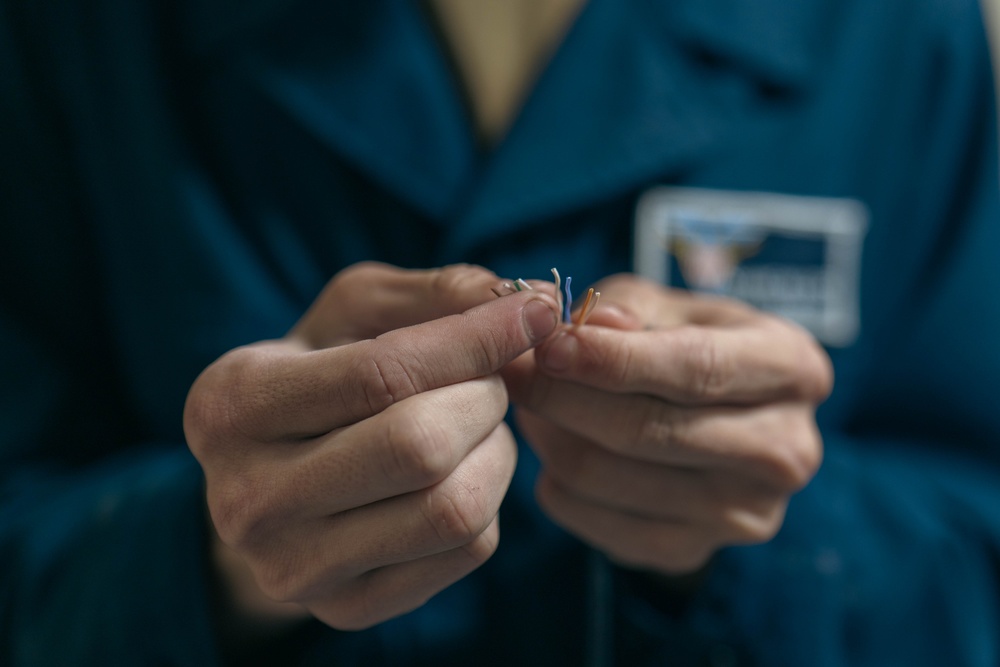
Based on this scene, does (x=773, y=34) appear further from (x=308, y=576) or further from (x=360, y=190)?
(x=308, y=576)

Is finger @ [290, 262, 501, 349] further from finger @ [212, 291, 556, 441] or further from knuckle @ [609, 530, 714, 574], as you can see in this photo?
knuckle @ [609, 530, 714, 574]

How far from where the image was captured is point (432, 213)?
58 cm

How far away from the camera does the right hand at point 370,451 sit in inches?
13.1

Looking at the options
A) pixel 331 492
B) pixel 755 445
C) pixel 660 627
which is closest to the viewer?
pixel 331 492

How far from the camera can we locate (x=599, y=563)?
1.91ft

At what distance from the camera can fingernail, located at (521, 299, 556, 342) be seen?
36 centimetres

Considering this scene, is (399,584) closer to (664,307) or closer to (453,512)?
(453,512)

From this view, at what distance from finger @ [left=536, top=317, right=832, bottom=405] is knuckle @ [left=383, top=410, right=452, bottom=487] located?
0.10m

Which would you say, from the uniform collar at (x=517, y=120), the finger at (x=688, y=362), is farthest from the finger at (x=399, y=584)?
the uniform collar at (x=517, y=120)

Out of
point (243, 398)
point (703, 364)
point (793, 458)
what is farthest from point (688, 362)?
point (243, 398)

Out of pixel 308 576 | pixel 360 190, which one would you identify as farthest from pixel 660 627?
pixel 360 190

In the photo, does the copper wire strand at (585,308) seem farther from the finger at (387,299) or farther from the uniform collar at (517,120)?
the uniform collar at (517,120)

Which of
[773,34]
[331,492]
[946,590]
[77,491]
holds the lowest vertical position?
[946,590]

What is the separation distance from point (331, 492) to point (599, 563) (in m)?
0.32
